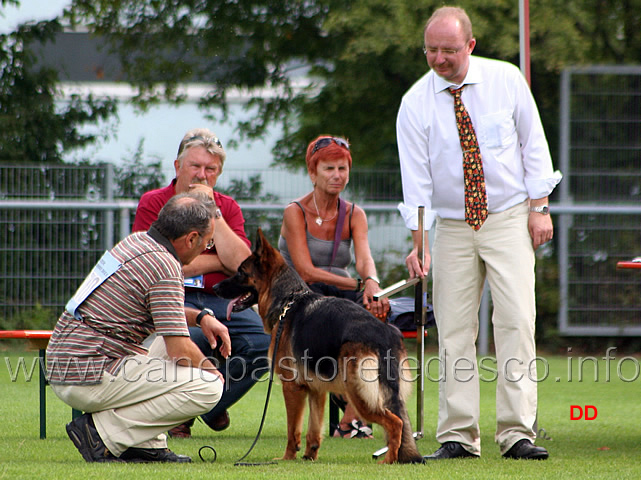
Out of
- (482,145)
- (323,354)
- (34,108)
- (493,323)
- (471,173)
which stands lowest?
(323,354)

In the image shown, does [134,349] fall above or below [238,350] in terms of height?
above

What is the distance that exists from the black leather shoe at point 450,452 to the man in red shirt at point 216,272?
1430 millimetres

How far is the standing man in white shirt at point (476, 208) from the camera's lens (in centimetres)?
499

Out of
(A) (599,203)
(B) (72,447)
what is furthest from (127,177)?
(B) (72,447)

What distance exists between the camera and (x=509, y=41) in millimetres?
12141

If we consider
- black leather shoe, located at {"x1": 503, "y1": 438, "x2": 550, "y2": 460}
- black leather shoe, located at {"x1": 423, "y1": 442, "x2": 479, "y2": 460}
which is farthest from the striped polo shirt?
black leather shoe, located at {"x1": 503, "y1": 438, "x2": 550, "y2": 460}

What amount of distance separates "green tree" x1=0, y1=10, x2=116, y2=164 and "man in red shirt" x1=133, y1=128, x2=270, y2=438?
7606 mm

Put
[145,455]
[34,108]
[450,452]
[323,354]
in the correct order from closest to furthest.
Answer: [145,455] → [323,354] → [450,452] → [34,108]

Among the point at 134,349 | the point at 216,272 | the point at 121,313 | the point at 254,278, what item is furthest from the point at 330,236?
the point at 121,313

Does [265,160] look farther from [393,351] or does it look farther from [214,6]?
[393,351]

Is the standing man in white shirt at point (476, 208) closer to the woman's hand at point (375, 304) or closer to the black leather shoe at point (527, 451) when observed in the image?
the black leather shoe at point (527, 451)

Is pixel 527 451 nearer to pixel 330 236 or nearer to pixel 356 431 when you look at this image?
pixel 356 431

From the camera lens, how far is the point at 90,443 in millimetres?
4637

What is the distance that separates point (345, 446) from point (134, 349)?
1.60 meters
